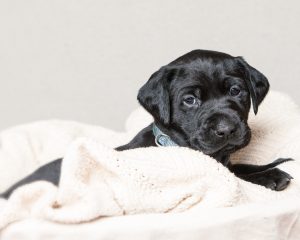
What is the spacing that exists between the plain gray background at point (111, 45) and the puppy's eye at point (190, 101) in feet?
3.86

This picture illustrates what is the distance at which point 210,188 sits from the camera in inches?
57.1

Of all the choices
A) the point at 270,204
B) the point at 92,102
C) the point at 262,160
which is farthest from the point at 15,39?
the point at 270,204

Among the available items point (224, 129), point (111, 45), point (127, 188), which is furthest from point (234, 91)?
point (111, 45)

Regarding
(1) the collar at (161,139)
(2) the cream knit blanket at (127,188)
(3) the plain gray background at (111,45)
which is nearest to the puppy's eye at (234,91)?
(1) the collar at (161,139)

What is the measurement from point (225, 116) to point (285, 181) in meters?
0.29

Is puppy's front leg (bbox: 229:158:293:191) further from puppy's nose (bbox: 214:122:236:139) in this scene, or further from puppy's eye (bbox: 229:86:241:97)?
puppy's eye (bbox: 229:86:241:97)

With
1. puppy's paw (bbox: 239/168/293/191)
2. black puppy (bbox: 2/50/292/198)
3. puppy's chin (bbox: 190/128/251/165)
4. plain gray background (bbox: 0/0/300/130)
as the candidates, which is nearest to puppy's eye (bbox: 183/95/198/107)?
black puppy (bbox: 2/50/292/198)

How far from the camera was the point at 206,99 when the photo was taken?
74.9 inches

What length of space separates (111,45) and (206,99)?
4.43 ft

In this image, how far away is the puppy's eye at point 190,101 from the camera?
75.1 inches

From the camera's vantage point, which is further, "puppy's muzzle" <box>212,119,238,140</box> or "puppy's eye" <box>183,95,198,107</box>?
"puppy's eye" <box>183,95,198,107</box>

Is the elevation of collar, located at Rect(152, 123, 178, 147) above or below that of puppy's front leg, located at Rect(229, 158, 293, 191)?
above

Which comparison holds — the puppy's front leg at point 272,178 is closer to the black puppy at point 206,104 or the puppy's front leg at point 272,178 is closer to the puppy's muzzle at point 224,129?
the black puppy at point 206,104

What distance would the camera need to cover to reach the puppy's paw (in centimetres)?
173
